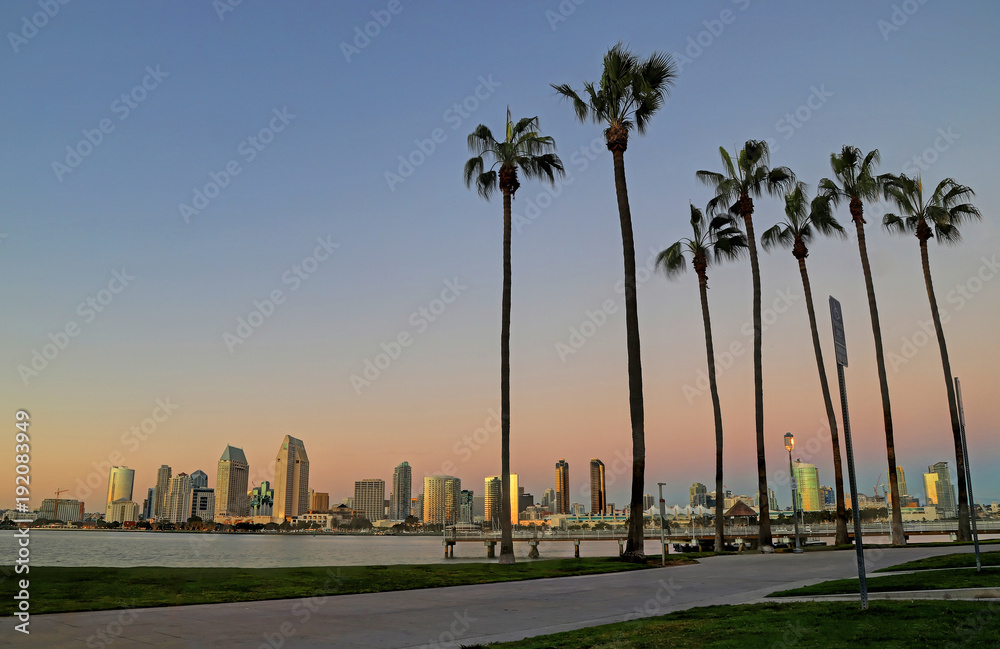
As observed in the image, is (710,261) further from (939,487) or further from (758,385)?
(939,487)

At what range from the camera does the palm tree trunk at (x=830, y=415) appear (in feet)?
135

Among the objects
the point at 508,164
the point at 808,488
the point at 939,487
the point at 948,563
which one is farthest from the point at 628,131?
the point at 808,488

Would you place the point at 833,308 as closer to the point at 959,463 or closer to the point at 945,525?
the point at 959,463

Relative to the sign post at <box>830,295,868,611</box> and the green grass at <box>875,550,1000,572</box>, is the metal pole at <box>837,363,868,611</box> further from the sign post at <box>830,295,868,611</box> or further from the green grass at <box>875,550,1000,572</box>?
the green grass at <box>875,550,1000,572</box>

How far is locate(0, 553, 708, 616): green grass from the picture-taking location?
13.5m

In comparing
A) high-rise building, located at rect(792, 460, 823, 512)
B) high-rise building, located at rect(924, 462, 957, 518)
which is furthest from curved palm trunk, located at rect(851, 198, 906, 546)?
high-rise building, located at rect(792, 460, 823, 512)

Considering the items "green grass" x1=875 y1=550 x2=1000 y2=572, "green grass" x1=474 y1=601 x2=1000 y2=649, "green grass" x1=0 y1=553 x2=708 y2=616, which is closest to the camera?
"green grass" x1=474 y1=601 x2=1000 y2=649

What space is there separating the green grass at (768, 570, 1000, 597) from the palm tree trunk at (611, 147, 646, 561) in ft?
39.9

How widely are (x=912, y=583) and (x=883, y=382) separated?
2823cm

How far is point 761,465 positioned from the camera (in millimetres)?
37938

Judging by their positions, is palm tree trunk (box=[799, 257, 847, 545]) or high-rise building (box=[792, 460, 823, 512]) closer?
palm tree trunk (box=[799, 257, 847, 545])

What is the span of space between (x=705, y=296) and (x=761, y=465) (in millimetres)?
9855

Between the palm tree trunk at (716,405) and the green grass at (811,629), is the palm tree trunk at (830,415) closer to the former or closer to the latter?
the palm tree trunk at (716,405)

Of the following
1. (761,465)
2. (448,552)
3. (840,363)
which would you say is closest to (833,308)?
(840,363)
